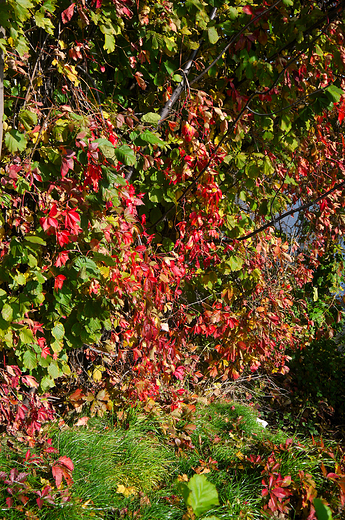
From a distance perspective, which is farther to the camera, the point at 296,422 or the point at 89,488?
the point at 296,422

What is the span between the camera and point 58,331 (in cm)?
258

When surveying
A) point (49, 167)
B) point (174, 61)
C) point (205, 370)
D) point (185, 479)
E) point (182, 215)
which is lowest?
point (205, 370)

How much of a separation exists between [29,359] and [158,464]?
3.90 feet

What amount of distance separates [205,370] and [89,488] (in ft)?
6.58

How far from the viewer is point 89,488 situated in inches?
91.4

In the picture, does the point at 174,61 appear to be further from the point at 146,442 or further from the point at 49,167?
the point at 146,442

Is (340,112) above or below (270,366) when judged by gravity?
above

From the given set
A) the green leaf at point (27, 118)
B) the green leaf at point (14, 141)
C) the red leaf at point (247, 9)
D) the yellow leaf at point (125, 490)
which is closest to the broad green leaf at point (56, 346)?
the yellow leaf at point (125, 490)

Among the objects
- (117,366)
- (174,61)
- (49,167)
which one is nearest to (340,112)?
(174,61)

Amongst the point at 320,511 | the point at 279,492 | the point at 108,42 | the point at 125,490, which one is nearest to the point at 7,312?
the point at 125,490

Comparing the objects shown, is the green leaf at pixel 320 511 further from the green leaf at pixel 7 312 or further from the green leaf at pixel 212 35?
the green leaf at pixel 212 35

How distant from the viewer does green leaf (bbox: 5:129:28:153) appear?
6.67ft

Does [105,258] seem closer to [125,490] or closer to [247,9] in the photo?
[125,490]

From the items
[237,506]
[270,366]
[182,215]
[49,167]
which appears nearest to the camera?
[49,167]
